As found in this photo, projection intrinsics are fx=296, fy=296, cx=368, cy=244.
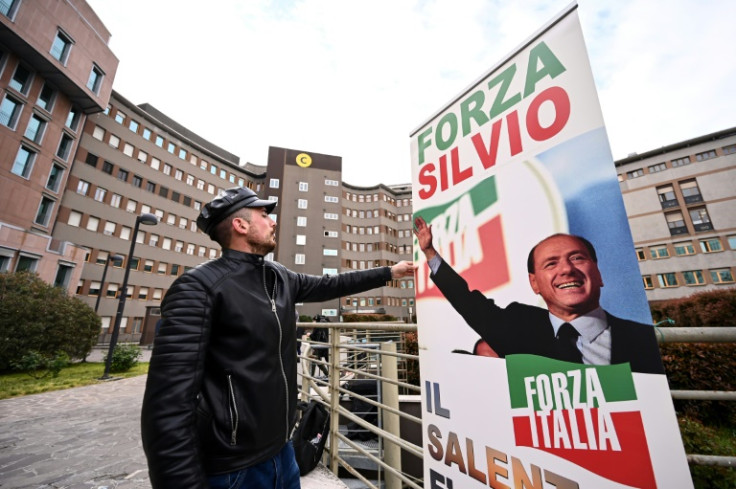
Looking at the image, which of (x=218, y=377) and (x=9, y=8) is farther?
(x=9, y=8)

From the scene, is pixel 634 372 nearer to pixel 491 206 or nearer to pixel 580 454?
pixel 580 454

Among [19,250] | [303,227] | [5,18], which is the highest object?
[5,18]

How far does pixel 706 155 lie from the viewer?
2825cm

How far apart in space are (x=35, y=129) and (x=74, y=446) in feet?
87.0

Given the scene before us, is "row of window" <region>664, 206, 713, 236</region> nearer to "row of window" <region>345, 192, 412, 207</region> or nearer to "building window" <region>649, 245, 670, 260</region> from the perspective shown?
"building window" <region>649, 245, 670, 260</region>

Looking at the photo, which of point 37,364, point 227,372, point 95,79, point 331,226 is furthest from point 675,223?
point 95,79

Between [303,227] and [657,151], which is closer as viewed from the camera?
[657,151]

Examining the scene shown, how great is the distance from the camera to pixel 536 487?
3.59 ft

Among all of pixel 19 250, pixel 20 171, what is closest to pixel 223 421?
Result: pixel 19 250

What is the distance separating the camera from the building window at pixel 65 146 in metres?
22.1

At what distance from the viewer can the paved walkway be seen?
10.2ft

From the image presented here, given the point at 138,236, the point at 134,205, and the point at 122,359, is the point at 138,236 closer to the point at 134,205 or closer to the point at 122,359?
the point at 134,205

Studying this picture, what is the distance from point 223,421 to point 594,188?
176 centimetres

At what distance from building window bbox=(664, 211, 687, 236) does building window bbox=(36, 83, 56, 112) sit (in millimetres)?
53023
